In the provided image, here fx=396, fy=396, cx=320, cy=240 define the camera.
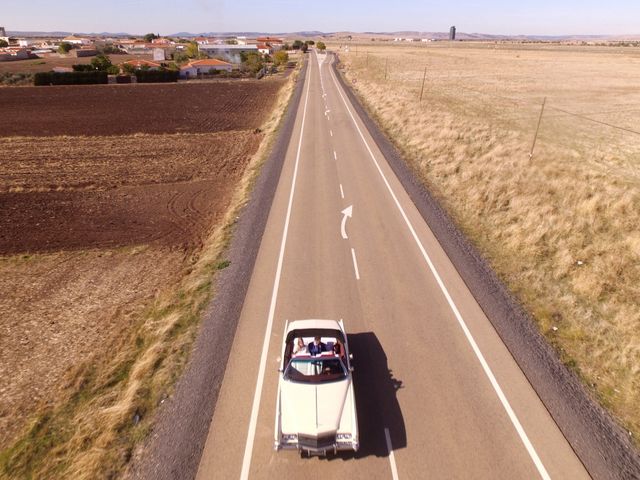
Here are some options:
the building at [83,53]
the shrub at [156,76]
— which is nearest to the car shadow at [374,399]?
the shrub at [156,76]

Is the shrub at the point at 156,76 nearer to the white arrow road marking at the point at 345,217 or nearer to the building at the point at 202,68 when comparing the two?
the building at the point at 202,68

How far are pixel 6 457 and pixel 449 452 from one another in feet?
29.7

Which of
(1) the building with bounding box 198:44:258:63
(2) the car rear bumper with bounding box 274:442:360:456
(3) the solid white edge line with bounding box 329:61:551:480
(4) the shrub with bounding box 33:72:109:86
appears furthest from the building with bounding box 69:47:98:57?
(2) the car rear bumper with bounding box 274:442:360:456

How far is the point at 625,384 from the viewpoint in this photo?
9.55 meters

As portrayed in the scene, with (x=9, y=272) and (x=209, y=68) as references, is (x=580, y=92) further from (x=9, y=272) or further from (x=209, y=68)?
(x=209, y=68)

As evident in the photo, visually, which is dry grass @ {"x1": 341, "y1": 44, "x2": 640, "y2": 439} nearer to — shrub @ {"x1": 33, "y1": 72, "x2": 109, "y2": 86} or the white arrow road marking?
the white arrow road marking

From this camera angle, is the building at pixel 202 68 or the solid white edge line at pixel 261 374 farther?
the building at pixel 202 68

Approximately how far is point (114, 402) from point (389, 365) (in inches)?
258

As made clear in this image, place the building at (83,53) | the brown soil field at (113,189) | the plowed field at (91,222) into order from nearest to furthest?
the plowed field at (91,222), the brown soil field at (113,189), the building at (83,53)

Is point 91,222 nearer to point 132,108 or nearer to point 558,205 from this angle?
point 558,205

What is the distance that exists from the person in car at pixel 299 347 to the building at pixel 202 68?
86.0 metres

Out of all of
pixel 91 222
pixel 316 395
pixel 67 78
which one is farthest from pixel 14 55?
pixel 316 395

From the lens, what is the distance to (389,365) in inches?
391

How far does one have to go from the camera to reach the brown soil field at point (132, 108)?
38219mm
